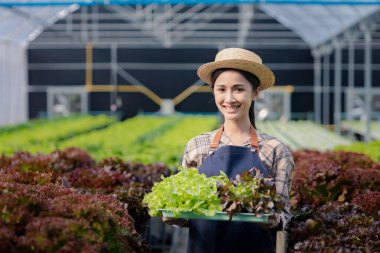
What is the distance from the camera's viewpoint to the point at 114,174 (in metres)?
6.82

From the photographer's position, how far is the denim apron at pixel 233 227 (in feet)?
12.4

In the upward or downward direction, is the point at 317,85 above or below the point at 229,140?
above

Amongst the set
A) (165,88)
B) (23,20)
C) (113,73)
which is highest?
(23,20)

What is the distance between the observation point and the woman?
12.4 ft

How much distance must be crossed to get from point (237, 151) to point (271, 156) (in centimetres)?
21

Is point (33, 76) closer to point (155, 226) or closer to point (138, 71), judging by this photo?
point (138, 71)

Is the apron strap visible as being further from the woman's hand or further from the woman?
the woman's hand

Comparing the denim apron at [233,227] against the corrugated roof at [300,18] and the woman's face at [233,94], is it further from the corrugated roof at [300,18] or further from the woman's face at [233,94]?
the corrugated roof at [300,18]

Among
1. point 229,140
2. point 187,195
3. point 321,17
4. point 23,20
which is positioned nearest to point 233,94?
point 229,140

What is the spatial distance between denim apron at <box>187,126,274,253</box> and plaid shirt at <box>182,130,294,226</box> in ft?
0.30

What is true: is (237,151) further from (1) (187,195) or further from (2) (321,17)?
(2) (321,17)

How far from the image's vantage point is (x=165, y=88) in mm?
28594

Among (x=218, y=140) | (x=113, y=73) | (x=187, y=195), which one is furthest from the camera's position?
(x=113, y=73)

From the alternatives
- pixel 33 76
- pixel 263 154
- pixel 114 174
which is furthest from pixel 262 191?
pixel 33 76
